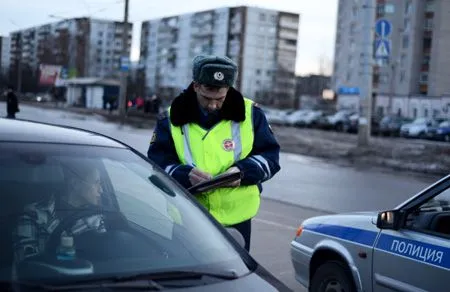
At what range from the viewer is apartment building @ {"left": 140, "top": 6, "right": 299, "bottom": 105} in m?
127

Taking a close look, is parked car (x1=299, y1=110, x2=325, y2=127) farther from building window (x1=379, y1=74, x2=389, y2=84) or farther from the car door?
the car door

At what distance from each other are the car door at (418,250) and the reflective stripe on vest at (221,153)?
1010 mm

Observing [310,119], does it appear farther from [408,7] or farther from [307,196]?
[307,196]

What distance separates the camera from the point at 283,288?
107 inches

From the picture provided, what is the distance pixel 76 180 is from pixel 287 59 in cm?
13462

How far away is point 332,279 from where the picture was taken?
15.8 ft

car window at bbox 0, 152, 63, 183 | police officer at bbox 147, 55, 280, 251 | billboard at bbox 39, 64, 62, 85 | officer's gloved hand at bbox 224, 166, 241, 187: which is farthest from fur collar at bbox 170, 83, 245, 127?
billboard at bbox 39, 64, 62, 85

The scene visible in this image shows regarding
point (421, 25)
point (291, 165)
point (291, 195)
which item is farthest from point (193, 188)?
point (421, 25)

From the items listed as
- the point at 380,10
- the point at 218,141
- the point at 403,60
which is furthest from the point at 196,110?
the point at 403,60

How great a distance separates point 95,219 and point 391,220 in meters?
2.14

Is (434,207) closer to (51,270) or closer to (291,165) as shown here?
(51,270)

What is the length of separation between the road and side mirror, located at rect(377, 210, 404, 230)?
1833 mm

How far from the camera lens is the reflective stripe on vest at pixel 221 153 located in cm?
380

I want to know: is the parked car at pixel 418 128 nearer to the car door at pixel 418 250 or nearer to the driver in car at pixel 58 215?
the car door at pixel 418 250
